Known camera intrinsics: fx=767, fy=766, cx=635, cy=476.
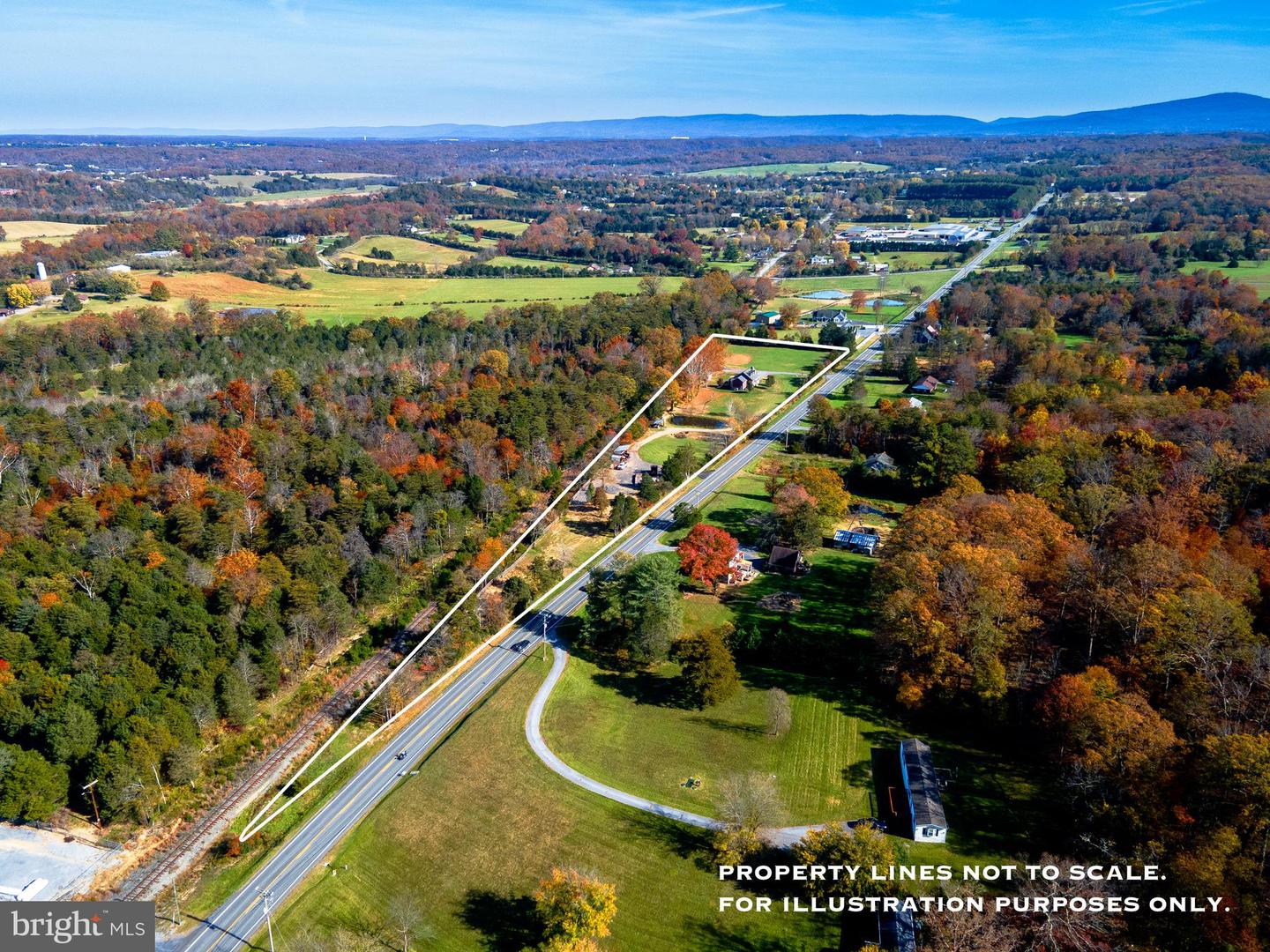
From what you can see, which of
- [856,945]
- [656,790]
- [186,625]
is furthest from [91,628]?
[856,945]

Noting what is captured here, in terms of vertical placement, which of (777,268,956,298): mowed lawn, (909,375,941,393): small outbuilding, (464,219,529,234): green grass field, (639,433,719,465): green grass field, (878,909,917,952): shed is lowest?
(878,909,917,952): shed

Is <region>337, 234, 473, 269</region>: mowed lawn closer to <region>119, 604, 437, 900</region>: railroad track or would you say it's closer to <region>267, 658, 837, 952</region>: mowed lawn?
<region>119, 604, 437, 900</region>: railroad track

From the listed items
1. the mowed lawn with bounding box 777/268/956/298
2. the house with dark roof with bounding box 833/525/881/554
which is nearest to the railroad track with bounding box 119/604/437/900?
the house with dark roof with bounding box 833/525/881/554

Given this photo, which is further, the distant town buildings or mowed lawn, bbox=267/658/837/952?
the distant town buildings

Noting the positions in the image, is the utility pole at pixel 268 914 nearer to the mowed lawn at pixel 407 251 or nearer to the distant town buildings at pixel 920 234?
the mowed lawn at pixel 407 251

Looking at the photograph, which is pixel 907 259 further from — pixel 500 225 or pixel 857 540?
pixel 857 540
